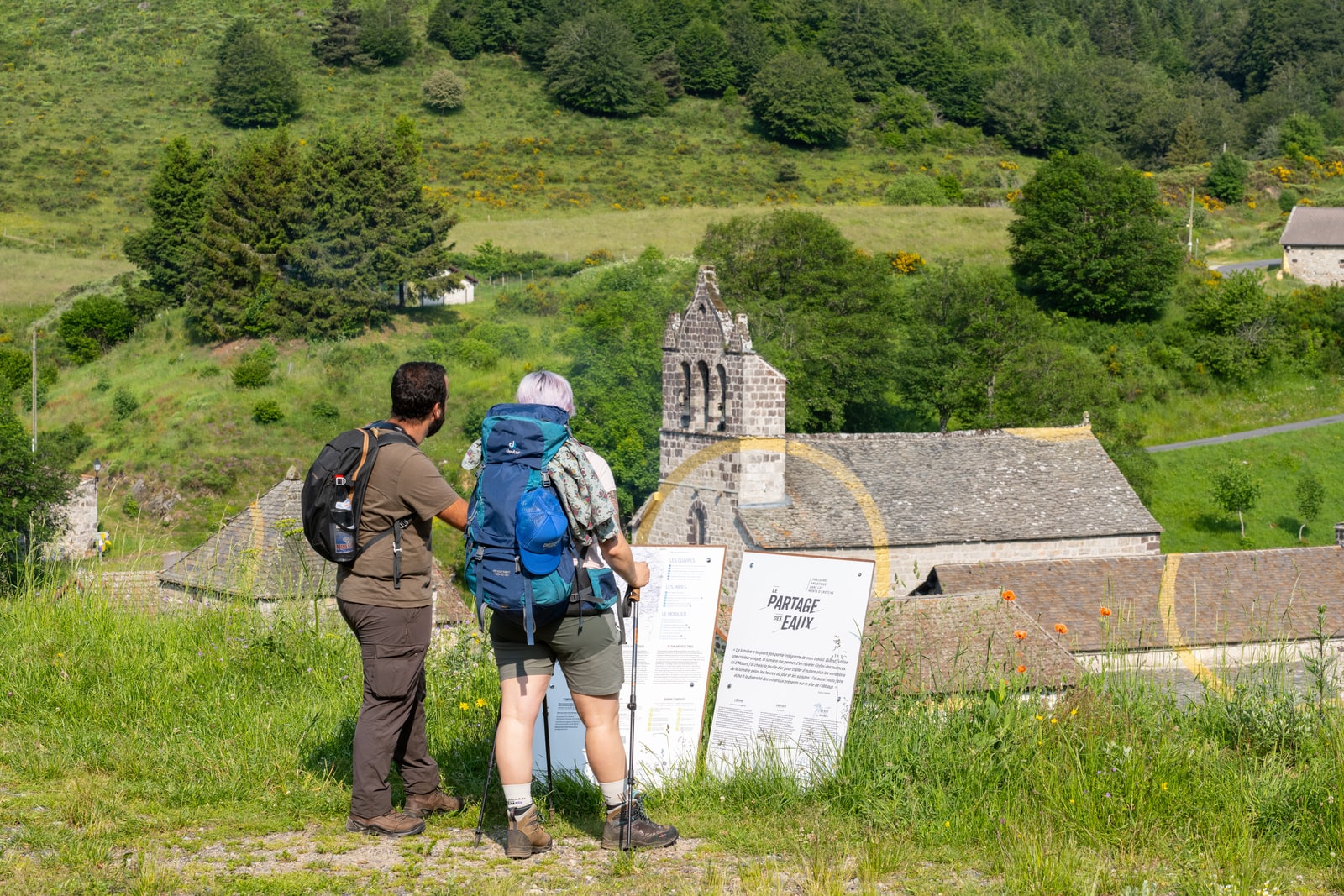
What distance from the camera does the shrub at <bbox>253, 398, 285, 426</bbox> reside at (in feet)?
144

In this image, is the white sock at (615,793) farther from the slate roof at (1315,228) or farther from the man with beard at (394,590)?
the slate roof at (1315,228)

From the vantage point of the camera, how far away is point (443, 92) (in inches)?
3506

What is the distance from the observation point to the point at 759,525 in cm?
2616

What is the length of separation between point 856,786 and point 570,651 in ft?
4.73

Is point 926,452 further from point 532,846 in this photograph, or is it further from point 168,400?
point 168,400

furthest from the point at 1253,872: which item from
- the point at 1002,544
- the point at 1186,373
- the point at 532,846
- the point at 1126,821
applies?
the point at 1186,373

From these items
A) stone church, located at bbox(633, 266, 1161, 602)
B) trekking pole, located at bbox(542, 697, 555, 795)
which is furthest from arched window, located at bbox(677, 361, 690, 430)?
trekking pole, located at bbox(542, 697, 555, 795)

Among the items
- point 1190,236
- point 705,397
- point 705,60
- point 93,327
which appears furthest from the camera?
point 705,60

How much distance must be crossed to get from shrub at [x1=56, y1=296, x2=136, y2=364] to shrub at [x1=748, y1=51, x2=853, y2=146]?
52.7 metres

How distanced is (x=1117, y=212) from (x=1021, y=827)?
57202mm

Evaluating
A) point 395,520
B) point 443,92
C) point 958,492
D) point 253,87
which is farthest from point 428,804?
point 443,92

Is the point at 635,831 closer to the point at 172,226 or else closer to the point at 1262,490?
the point at 1262,490

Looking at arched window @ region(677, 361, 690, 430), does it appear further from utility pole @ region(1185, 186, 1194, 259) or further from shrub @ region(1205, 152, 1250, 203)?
shrub @ region(1205, 152, 1250, 203)

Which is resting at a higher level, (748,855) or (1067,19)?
(1067,19)
